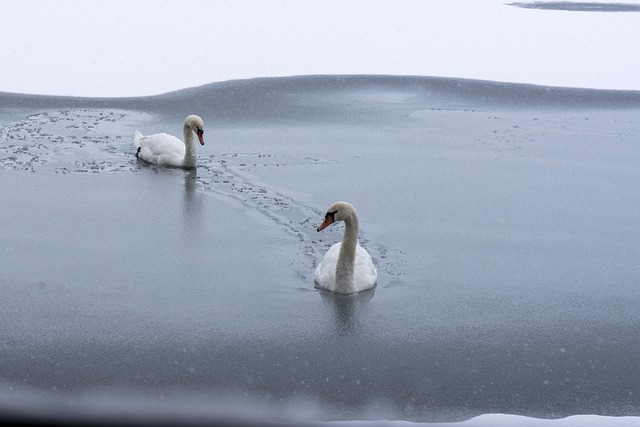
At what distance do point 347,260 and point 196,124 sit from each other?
4.98 meters

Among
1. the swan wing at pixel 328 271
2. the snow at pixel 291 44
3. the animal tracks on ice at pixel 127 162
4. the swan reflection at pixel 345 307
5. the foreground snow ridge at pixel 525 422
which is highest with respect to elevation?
the snow at pixel 291 44

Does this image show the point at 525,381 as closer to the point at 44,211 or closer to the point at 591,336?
the point at 591,336

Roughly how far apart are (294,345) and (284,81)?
36.9 feet

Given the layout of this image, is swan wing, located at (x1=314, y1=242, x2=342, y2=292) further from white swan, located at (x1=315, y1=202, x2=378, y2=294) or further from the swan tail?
the swan tail

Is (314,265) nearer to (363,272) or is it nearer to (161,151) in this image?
(363,272)

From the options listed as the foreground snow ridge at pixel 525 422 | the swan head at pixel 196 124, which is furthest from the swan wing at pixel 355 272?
the swan head at pixel 196 124

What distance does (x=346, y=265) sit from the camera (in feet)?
26.1

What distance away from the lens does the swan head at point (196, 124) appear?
12320 mm

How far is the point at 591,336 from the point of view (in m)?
7.38

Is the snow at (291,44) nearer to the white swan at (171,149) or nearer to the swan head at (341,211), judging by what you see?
the white swan at (171,149)

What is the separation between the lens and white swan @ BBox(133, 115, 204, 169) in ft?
39.7

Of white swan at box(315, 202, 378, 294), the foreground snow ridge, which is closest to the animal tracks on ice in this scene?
white swan at box(315, 202, 378, 294)

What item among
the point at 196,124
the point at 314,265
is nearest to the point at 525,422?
the point at 314,265

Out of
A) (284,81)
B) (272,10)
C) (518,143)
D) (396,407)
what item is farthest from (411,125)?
(272,10)
